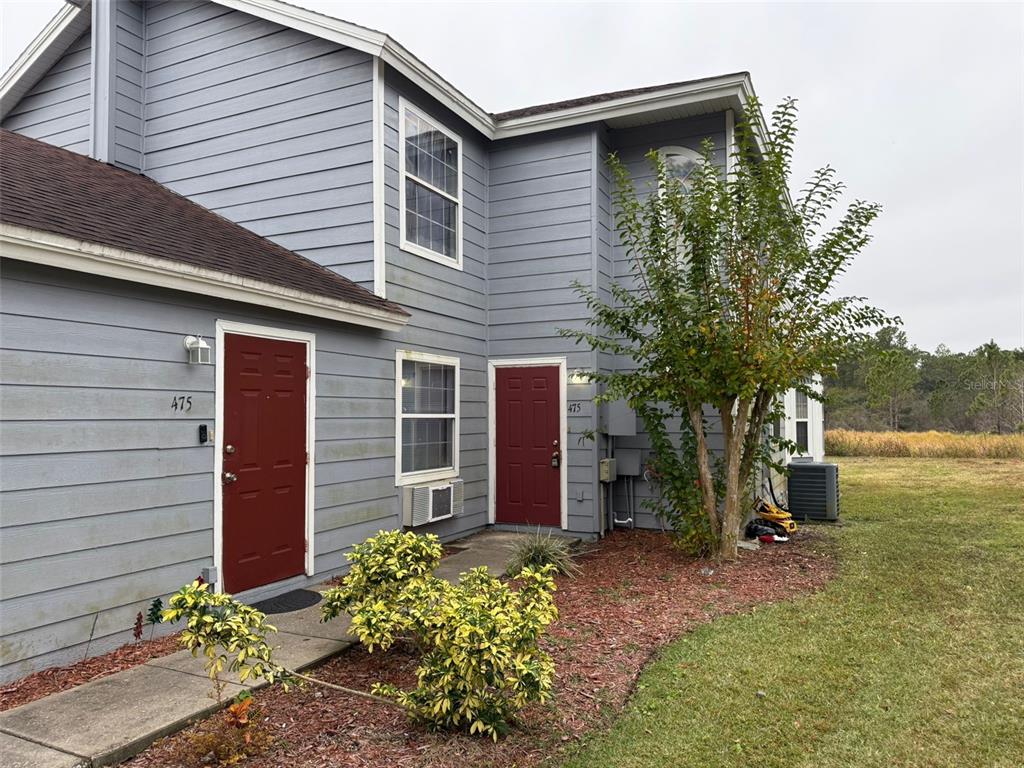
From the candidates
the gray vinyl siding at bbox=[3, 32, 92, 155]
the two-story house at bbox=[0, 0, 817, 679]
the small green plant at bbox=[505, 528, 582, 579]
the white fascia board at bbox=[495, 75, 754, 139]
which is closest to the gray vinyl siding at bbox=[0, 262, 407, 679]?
the two-story house at bbox=[0, 0, 817, 679]

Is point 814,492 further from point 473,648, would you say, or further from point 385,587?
point 473,648

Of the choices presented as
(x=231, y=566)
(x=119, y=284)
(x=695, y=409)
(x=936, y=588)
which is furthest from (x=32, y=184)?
(x=936, y=588)

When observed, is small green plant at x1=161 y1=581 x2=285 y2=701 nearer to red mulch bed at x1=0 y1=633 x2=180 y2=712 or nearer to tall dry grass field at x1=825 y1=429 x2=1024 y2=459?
red mulch bed at x1=0 y1=633 x2=180 y2=712

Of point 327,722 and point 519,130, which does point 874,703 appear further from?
point 519,130

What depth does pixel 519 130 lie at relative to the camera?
25.9 ft

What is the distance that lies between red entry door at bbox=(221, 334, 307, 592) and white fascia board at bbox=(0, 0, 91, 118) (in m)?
5.59

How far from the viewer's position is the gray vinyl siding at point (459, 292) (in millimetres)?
6664

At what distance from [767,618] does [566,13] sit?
15271mm

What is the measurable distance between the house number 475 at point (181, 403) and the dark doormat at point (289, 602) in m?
1.56

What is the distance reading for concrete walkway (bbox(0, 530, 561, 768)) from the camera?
108 inches

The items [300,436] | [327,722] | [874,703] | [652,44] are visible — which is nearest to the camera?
[327,722]

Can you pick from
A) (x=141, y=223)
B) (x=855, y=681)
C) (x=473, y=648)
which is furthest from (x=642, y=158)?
(x=473, y=648)

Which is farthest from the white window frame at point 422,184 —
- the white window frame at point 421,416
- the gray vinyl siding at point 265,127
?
the white window frame at point 421,416

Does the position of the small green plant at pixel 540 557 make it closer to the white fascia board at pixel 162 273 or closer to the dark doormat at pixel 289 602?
the dark doormat at pixel 289 602
